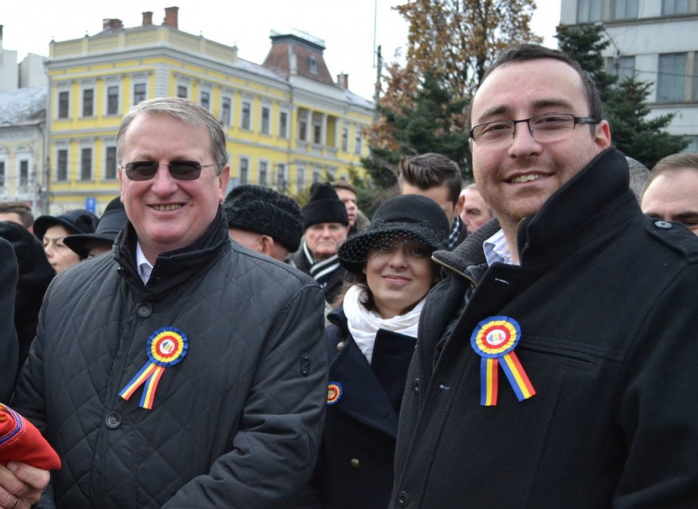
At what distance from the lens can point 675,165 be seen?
11.1ft

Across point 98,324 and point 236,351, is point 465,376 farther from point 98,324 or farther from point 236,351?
point 98,324

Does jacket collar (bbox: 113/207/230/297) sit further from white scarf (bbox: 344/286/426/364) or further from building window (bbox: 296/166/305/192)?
building window (bbox: 296/166/305/192)

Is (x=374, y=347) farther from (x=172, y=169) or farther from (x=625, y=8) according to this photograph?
(x=625, y=8)

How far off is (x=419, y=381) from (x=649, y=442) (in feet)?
2.50

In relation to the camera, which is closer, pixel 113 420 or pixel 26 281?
pixel 113 420

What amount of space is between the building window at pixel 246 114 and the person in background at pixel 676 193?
4950 cm

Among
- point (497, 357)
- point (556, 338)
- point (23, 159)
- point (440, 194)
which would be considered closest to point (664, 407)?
point (556, 338)

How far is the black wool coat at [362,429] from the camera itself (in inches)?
121

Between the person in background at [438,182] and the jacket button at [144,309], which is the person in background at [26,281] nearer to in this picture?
the jacket button at [144,309]

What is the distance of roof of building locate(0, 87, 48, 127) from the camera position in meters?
52.1

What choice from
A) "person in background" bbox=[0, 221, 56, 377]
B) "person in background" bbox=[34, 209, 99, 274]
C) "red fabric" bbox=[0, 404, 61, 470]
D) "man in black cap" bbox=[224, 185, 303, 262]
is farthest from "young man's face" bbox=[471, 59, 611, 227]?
"person in background" bbox=[34, 209, 99, 274]

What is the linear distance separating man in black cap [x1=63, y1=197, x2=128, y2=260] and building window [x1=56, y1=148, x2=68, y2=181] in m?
48.7

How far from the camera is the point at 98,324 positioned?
2.73 metres

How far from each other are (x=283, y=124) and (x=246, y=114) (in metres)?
3.66
